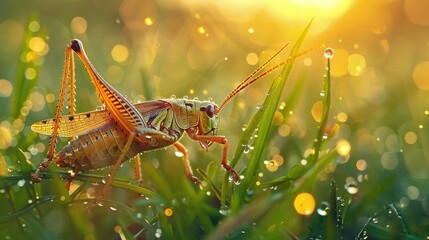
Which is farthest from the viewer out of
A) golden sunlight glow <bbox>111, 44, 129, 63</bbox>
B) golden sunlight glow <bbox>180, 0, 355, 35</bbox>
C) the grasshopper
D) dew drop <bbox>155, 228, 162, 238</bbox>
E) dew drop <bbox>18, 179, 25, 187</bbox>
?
golden sunlight glow <bbox>180, 0, 355, 35</bbox>

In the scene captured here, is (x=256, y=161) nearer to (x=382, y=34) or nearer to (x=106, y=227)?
Result: (x=106, y=227)

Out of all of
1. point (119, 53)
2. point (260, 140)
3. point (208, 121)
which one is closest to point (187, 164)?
point (208, 121)

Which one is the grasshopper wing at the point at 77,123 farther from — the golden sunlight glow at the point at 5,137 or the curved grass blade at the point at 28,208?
the curved grass blade at the point at 28,208

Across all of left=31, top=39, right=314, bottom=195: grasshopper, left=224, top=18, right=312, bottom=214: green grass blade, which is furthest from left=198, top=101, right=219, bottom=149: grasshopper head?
left=224, top=18, right=312, bottom=214: green grass blade

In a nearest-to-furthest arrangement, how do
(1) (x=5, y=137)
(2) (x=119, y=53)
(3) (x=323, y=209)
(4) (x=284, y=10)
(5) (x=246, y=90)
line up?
(3) (x=323, y=209)
(1) (x=5, y=137)
(5) (x=246, y=90)
(2) (x=119, y=53)
(4) (x=284, y=10)

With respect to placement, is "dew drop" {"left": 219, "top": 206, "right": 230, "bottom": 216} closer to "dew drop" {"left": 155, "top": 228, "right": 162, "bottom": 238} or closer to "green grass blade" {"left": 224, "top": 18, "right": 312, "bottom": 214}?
"green grass blade" {"left": 224, "top": 18, "right": 312, "bottom": 214}

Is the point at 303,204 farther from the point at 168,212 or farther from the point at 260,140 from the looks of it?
the point at 168,212

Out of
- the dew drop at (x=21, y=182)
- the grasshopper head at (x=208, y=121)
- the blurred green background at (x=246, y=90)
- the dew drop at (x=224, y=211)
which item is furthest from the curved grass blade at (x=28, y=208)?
the grasshopper head at (x=208, y=121)

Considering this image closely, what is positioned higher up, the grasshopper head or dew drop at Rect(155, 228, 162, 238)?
the grasshopper head
